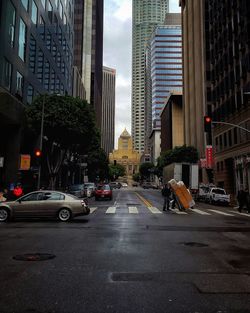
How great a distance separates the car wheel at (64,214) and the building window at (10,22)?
22758mm

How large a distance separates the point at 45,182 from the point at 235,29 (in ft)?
112

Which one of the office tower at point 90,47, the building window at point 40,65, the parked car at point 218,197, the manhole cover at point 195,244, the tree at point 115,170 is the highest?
the office tower at point 90,47

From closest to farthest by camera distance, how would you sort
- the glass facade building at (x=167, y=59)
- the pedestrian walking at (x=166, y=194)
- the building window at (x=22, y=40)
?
the pedestrian walking at (x=166, y=194)
the building window at (x=22, y=40)
the glass facade building at (x=167, y=59)

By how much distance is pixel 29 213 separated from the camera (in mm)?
16281

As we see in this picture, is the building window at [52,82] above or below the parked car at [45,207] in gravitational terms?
above

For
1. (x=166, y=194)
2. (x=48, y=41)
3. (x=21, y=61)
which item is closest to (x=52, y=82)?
(x=48, y=41)

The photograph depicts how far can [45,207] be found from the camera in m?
16.3

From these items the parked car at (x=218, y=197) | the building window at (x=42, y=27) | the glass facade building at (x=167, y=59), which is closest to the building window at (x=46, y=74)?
the building window at (x=42, y=27)

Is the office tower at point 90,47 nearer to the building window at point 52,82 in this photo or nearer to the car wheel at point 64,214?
the building window at point 52,82

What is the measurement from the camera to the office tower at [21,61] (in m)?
32.2

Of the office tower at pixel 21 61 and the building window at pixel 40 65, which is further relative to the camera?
the building window at pixel 40 65

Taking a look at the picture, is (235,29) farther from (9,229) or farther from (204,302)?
(204,302)

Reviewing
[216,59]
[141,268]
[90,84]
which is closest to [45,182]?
[216,59]

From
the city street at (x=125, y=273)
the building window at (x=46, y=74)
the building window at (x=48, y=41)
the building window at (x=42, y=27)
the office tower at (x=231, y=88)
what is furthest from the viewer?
the building window at (x=48, y=41)
